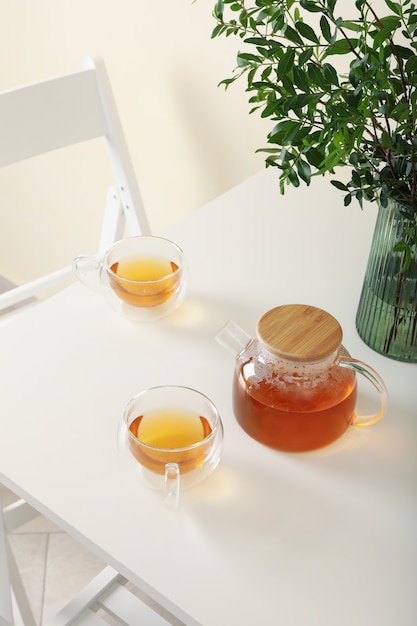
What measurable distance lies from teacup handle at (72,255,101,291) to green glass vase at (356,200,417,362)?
32 cm

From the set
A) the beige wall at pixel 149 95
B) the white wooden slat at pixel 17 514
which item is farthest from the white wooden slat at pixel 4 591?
the beige wall at pixel 149 95

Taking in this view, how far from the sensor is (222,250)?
1080mm

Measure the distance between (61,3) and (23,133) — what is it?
1.73 ft

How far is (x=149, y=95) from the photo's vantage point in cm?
169

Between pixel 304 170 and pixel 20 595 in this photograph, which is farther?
pixel 20 595

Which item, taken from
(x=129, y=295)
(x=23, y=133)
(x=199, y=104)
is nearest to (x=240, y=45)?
(x=199, y=104)

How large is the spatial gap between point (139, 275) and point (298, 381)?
0.30 meters

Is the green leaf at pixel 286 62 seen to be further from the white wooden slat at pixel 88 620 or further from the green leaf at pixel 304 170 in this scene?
the white wooden slat at pixel 88 620

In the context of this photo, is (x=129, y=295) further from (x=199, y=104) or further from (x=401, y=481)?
(x=199, y=104)

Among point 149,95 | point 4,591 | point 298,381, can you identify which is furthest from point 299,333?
point 149,95

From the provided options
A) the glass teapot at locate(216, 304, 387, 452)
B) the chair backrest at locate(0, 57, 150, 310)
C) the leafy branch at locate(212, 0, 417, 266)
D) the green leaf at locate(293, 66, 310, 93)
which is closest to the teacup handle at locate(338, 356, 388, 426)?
the glass teapot at locate(216, 304, 387, 452)

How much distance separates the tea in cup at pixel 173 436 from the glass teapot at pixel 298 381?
5 cm

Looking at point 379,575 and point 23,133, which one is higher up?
point 23,133

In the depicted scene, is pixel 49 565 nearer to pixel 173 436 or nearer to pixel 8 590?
pixel 8 590
